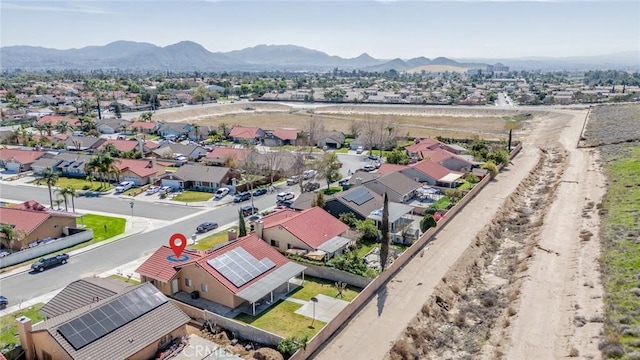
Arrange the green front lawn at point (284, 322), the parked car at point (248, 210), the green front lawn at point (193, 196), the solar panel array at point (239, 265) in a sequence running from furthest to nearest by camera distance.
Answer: the green front lawn at point (193, 196) → the parked car at point (248, 210) → the solar panel array at point (239, 265) → the green front lawn at point (284, 322)

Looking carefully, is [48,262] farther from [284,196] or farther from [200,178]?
[200,178]

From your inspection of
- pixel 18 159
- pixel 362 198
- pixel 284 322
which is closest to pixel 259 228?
pixel 284 322

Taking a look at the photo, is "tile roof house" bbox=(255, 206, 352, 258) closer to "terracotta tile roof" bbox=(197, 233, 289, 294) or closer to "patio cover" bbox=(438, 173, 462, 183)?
"terracotta tile roof" bbox=(197, 233, 289, 294)

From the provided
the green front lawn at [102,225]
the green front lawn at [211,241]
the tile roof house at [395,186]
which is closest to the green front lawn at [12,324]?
the green front lawn at [102,225]

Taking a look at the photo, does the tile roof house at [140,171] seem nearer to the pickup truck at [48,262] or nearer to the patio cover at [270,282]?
the pickup truck at [48,262]

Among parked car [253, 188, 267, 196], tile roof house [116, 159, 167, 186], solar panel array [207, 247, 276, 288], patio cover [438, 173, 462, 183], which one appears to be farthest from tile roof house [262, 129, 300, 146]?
solar panel array [207, 247, 276, 288]

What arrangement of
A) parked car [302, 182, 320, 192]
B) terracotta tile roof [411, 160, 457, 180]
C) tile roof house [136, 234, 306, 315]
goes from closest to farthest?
tile roof house [136, 234, 306, 315]
parked car [302, 182, 320, 192]
terracotta tile roof [411, 160, 457, 180]
